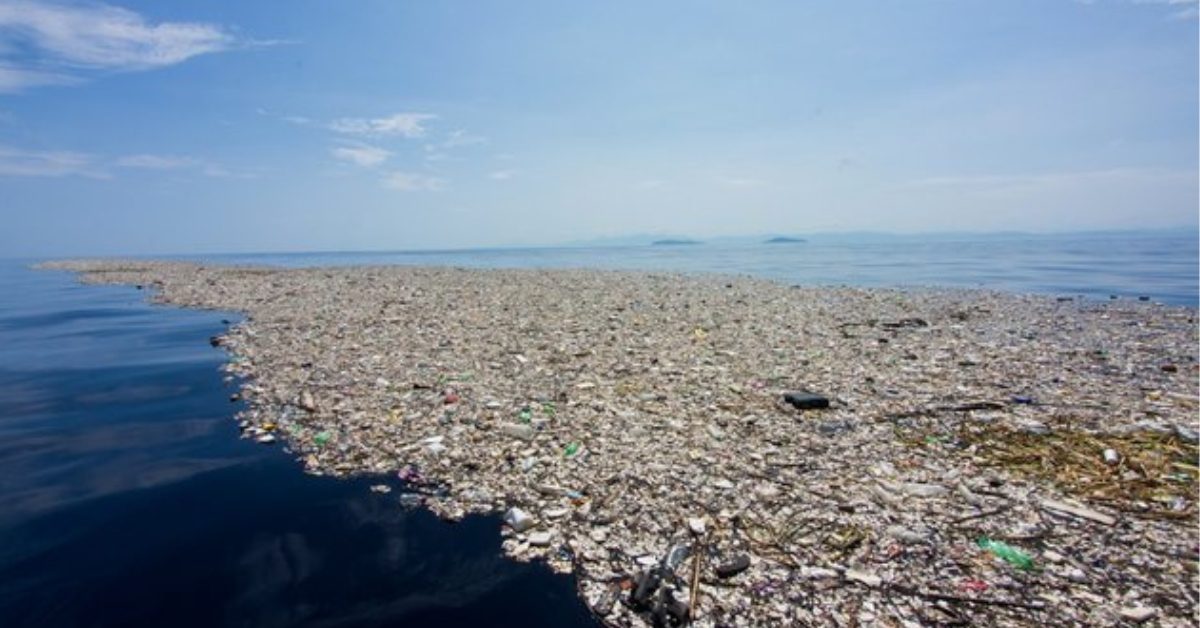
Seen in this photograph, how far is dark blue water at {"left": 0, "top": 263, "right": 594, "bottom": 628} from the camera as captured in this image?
4543 mm

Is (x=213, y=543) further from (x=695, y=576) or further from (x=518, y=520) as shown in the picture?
(x=695, y=576)

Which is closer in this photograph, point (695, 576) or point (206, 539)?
point (695, 576)

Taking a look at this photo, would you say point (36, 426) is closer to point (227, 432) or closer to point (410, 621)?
point (227, 432)

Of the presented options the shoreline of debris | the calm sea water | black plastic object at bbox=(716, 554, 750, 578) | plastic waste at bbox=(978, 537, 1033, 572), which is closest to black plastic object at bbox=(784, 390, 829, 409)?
the shoreline of debris

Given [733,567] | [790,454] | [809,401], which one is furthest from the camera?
[809,401]

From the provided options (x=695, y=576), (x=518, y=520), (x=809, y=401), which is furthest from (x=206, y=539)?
(x=809, y=401)

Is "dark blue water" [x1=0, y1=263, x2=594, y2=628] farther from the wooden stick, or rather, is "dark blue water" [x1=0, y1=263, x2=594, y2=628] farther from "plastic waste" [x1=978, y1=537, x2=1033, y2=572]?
"plastic waste" [x1=978, y1=537, x2=1033, y2=572]

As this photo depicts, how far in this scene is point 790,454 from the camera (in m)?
7.11

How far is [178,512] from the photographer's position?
247 inches

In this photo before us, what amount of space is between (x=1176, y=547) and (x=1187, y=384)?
7.63 metres

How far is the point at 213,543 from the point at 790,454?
6.49 m

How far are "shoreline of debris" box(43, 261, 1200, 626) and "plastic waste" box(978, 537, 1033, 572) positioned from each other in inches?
1.1

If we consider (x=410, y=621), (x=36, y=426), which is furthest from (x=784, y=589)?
(x=36, y=426)

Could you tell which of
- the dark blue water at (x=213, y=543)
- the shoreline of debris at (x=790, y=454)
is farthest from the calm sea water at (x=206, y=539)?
the shoreline of debris at (x=790, y=454)
